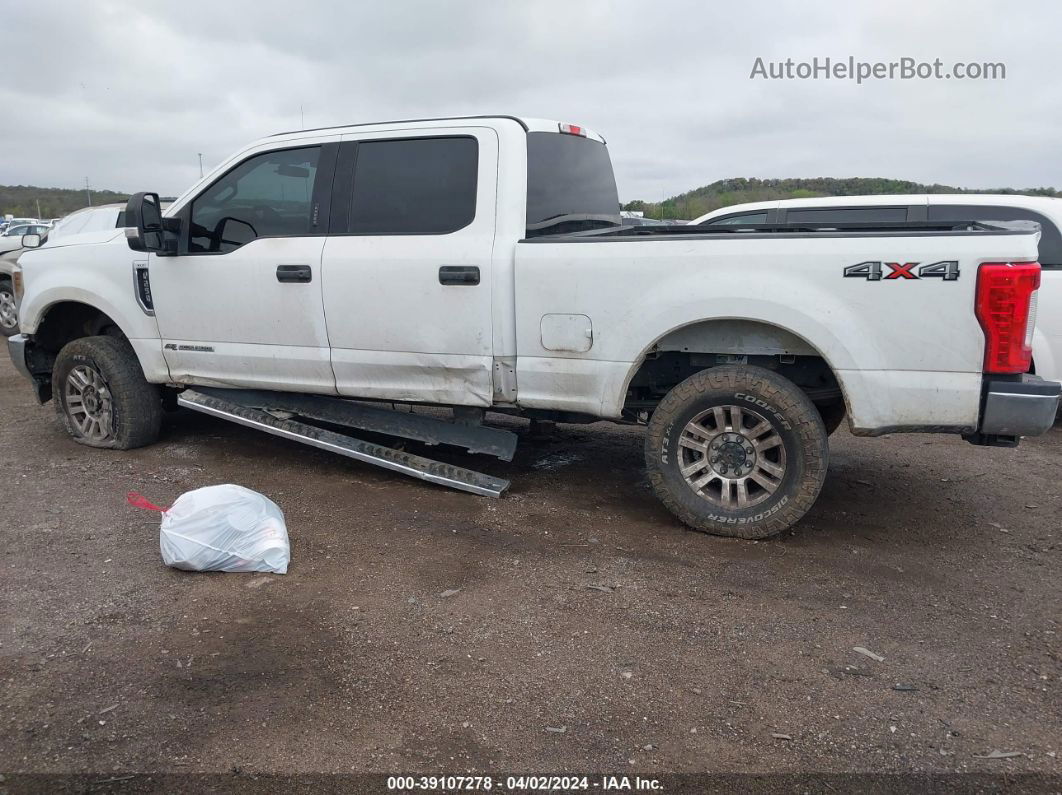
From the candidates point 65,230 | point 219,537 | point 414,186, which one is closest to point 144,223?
point 414,186

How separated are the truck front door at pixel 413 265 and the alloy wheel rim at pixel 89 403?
6.64 feet

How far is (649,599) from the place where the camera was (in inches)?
141

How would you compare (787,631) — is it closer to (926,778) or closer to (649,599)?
(649,599)

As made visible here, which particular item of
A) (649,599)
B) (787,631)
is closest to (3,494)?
(649,599)

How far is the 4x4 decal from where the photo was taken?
144 inches

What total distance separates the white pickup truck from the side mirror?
14mm

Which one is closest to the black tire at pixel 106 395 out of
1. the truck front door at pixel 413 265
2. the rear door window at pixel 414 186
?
the truck front door at pixel 413 265

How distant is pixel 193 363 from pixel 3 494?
4.36ft

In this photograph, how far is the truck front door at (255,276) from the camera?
16.2 feet

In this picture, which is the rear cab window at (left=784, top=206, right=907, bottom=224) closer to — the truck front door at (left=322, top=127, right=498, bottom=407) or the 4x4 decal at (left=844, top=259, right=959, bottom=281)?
the 4x4 decal at (left=844, top=259, right=959, bottom=281)

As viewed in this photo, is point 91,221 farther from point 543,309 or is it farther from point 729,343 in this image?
point 729,343

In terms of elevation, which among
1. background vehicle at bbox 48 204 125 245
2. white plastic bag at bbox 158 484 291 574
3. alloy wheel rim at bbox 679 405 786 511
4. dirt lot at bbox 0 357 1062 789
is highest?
background vehicle at bbox 48 204 125 245

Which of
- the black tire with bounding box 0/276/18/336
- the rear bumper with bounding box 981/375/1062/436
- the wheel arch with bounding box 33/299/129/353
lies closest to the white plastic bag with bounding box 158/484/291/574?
the wheel arch with bounding box 33/299/129/353

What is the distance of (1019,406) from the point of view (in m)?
3.70
